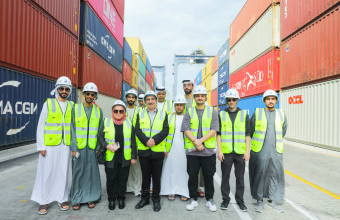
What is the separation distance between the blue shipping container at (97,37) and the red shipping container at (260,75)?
437 inches

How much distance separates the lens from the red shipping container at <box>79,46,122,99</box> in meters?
12.6

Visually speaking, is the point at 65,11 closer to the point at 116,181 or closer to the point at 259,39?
the point at 116,181

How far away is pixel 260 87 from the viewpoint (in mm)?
15453

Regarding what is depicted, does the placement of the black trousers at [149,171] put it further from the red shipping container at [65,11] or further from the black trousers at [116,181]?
the red shipping container at [65,11]

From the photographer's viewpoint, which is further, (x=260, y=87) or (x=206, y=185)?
(x=260, y=87)

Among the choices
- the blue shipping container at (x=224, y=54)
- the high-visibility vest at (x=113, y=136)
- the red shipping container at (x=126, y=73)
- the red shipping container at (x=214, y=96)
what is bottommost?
the high-visibility vest at (x=113, y=136)

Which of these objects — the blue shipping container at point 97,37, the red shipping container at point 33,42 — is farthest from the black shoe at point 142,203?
the blue shipping container at point 97,37

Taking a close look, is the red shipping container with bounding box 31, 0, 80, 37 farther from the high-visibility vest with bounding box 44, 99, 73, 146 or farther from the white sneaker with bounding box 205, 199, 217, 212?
the white sneaker with bounding box 205, 199, 217, 212

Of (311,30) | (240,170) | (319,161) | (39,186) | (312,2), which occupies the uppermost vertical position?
(312,2)

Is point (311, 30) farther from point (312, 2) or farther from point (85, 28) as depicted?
point (85, 28)

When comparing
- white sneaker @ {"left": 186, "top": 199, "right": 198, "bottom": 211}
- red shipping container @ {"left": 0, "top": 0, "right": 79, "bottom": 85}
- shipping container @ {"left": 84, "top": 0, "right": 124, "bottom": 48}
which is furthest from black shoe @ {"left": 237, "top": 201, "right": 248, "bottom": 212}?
shipping container @ {"left": 84, "top": 0, "right": 124, "bottom": 48}

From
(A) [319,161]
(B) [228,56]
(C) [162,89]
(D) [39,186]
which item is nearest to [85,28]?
(C) [162,89]

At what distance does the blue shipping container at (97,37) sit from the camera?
12578 mm

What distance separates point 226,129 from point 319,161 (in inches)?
232
